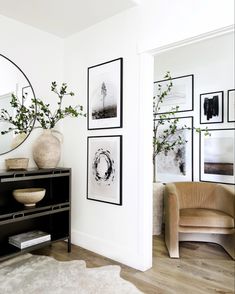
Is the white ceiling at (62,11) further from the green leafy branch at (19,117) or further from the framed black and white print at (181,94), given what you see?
the framed black and white print at (181,94)

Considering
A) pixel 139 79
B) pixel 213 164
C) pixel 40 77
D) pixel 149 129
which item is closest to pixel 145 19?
pixel 139 79

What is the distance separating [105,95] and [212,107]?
5.02 feet

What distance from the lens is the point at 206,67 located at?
11.3ft

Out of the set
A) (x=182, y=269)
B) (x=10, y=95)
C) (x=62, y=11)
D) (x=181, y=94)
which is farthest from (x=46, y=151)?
(x=181, y=94)

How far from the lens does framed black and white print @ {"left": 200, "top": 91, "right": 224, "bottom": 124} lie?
3.32 m

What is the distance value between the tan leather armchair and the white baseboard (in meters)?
0.43

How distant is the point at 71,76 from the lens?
3.02 metres

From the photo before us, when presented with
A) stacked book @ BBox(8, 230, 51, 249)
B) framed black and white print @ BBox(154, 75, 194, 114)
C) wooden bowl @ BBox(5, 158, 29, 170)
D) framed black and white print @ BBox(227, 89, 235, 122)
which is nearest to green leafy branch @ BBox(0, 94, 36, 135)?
wooden bowl @ BBox(5, 158, 29, 170)

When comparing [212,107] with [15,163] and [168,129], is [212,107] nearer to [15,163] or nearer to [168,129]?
[168,129]

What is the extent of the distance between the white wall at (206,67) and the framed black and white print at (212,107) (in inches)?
1.7

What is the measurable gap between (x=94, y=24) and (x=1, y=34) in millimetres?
939

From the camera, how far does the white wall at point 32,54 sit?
2.64 meters

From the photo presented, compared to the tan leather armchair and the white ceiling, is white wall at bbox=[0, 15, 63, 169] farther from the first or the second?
the tan leather armchair

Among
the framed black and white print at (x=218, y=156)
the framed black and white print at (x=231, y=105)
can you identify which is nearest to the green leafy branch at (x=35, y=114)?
the framed black and white print at (x=218, y=156)
